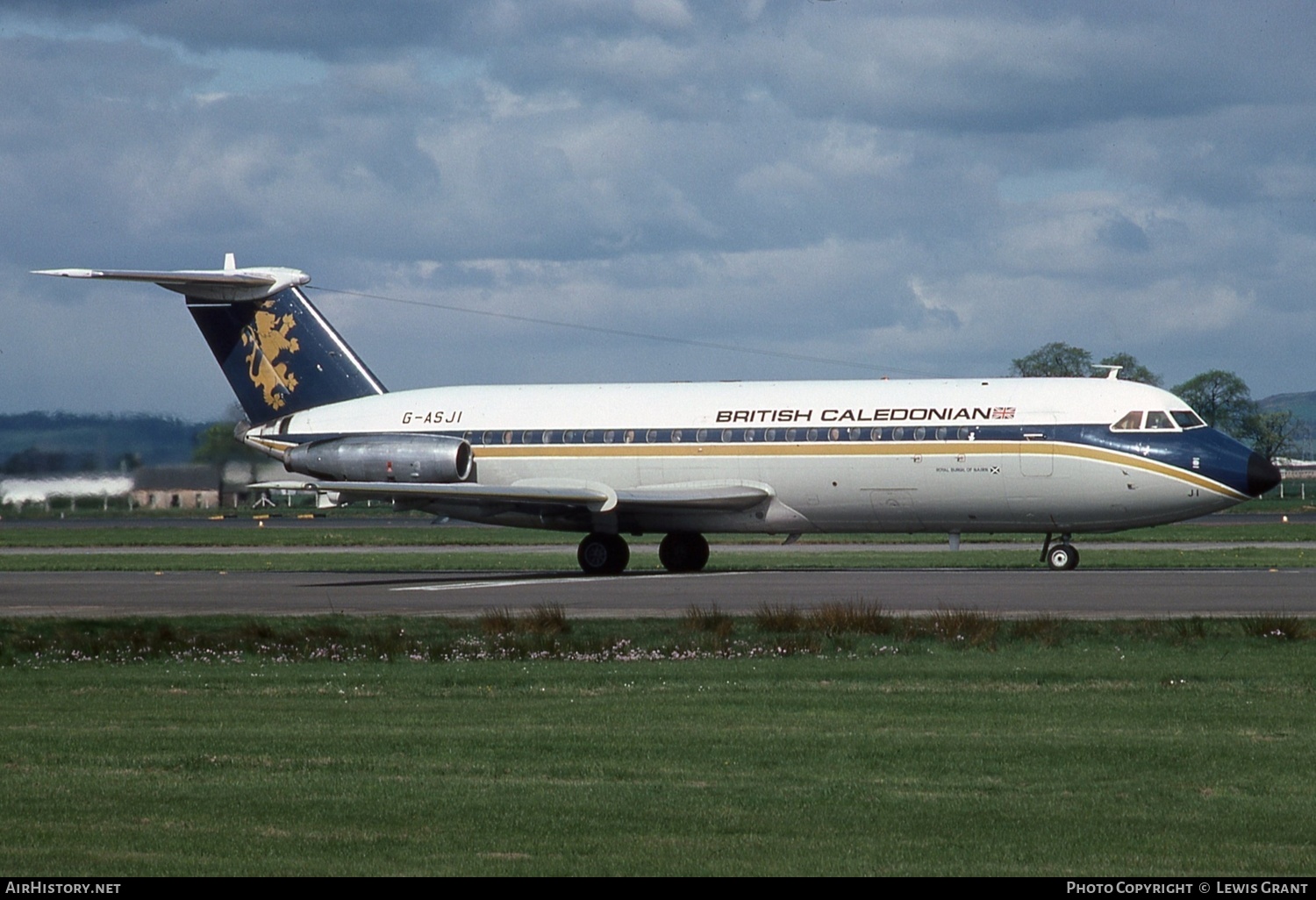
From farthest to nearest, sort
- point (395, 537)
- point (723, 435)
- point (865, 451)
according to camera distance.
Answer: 1. point (395, 537)
2. point (723, 435)
3. point (865, 451)

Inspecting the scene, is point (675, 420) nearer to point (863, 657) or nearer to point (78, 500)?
point (863, 657)

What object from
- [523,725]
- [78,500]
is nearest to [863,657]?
[523,725]

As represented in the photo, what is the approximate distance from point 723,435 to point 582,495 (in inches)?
135

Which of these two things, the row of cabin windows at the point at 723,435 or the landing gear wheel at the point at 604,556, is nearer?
the row of cabin windows at the point at 723,435

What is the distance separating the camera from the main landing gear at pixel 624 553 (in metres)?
38.1

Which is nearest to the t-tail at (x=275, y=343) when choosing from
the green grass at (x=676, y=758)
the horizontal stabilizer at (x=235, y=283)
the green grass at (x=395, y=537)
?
the horizontal stabilizer at (x=235, y=283)

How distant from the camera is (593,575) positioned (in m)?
37.4

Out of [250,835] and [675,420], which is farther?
[675,420]

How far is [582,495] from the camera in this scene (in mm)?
37219

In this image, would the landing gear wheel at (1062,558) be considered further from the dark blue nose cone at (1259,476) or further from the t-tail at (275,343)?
the t-tail at (275,343)

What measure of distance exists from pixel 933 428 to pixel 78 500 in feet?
104

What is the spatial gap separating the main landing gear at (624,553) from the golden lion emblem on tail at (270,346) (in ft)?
30.2

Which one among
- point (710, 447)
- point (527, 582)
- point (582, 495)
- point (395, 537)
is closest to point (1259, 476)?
point (710, 447)

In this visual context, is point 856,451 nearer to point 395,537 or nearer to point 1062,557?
point 1062,557
